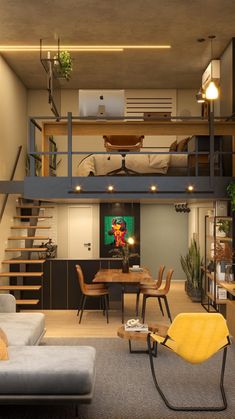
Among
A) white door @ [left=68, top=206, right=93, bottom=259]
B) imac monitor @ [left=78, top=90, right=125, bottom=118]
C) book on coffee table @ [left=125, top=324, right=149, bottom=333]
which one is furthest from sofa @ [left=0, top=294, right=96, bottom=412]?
white door @ [left=68, top=206, right=93, bottom=259]

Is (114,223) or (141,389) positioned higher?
(114,223)

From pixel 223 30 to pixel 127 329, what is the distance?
5151 mm

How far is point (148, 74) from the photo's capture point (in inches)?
432

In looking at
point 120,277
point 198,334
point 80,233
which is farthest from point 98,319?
point 80,233

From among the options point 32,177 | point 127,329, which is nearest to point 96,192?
point 32,177

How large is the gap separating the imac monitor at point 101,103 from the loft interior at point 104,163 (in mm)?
14

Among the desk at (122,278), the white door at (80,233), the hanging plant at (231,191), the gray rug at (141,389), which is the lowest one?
the gray rug at (141,389)

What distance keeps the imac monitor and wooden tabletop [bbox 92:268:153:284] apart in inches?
106

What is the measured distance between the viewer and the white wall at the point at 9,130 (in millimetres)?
9523

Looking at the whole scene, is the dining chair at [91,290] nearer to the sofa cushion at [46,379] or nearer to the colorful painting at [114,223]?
the colorful painting at [114,223]

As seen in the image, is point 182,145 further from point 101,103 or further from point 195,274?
point 195,274

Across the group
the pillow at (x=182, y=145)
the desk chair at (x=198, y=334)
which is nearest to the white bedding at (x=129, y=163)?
the pillow at (x=182, y=145)

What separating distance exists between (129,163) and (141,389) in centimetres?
382

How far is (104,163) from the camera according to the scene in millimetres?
7871
